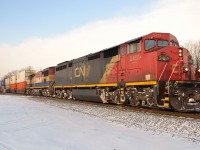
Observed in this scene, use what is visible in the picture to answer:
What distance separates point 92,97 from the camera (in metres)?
20.0

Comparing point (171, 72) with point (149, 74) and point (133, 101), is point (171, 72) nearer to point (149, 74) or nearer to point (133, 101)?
point (149, 74)

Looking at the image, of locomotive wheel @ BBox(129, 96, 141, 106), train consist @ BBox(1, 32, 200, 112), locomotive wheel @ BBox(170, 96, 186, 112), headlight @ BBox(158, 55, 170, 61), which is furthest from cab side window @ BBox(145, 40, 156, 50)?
locomotive wheel @ BBox(170, 96, 186, 112)

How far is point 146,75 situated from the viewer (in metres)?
13.5

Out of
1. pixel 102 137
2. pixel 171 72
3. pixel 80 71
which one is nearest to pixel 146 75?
pixel 171 72

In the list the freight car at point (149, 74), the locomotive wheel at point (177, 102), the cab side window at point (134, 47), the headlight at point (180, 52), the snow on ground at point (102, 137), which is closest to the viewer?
the snow on ground at point (102, 137)

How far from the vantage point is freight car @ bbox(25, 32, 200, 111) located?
1208cm

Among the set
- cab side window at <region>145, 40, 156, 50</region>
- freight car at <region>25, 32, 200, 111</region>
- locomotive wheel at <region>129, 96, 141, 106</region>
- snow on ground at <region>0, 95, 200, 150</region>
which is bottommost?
snow on ground at <region>0, 95, 200, 150</region>

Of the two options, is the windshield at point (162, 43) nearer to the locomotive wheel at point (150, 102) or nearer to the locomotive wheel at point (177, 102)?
the locomotive wheel at point (150, 102)

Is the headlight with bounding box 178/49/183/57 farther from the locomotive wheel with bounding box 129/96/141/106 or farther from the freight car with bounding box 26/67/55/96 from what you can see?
the freight car with bounding box 26/67/55/96

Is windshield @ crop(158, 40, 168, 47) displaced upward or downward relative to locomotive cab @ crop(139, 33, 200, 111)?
upward

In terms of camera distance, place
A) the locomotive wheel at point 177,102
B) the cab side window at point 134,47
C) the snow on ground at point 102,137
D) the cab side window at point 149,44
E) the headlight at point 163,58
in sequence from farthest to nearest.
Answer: the cab side window at point 134,47
the cab side window at point 149,44
the headlight at point 163,58
the locomotive wheel at point 177,102
the snow on ground at point 102,137

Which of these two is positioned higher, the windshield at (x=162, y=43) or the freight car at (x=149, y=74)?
the windshield at (x=162, y=43)

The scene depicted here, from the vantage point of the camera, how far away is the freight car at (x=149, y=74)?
12.1 metres

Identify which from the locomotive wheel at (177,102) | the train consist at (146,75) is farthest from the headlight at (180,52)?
the locomotive wheel at (177,102)
